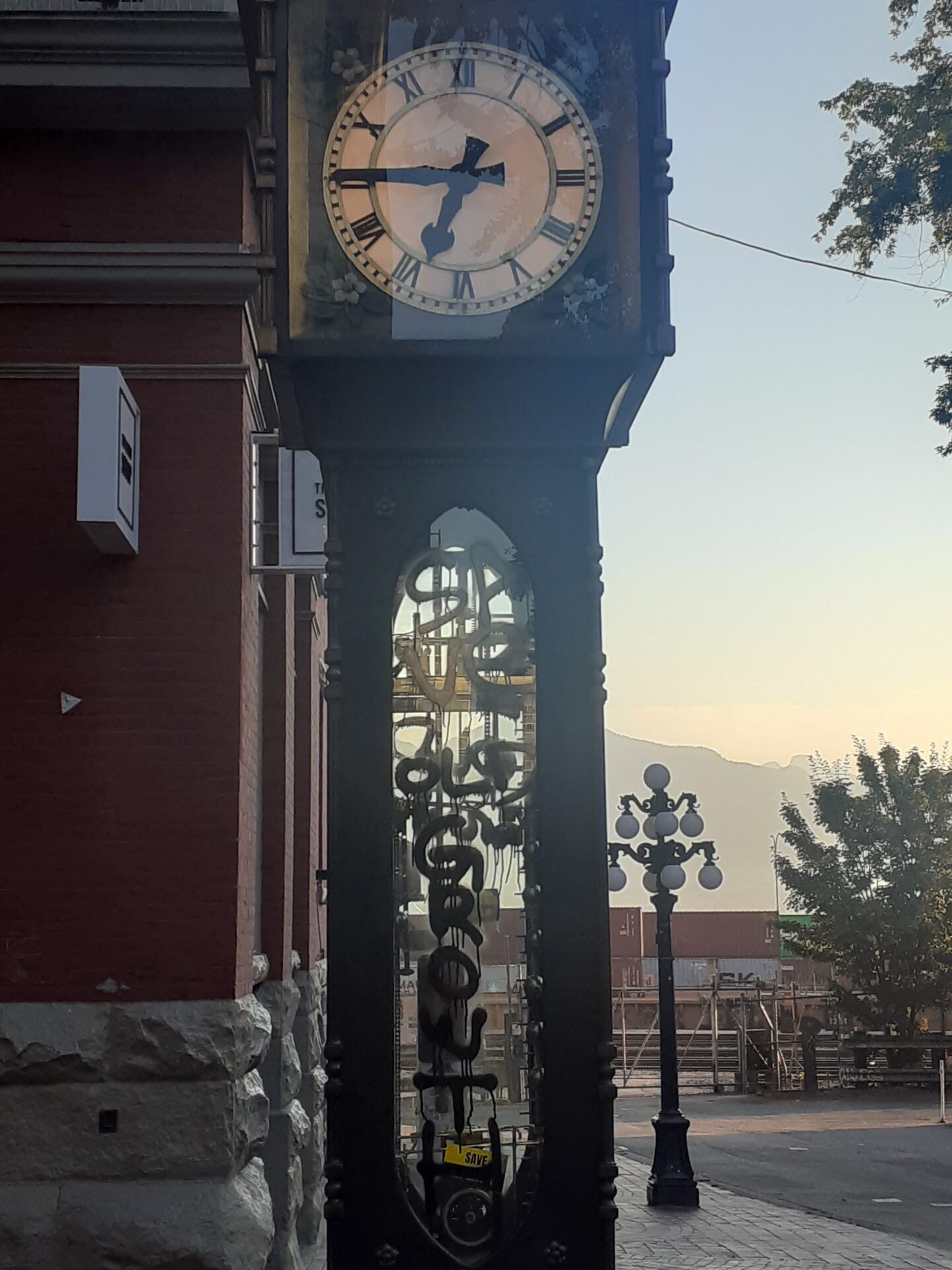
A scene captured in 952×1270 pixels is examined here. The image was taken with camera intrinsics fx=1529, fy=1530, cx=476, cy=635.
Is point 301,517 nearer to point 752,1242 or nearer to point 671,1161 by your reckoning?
point 752,1242

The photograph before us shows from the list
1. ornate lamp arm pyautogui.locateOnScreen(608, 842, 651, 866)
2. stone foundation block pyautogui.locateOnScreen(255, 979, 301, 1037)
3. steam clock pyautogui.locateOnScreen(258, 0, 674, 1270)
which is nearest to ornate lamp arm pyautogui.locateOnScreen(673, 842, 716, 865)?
ornate lamp arm pyautogui.locateOnScreen(608, 842, 651, 866)

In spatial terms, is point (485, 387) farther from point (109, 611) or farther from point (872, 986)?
point (872, 986)

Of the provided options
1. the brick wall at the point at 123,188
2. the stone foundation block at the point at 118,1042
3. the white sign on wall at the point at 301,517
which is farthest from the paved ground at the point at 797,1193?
the brick wall at the point at 123,188

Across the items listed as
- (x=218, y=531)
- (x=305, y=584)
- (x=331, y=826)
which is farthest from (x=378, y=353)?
(x=305, y=584)

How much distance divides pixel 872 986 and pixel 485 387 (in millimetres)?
31976

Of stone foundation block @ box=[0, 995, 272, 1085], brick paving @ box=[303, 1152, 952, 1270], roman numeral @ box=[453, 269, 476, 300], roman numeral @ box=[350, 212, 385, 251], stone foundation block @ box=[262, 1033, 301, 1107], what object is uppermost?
roman numeral @ box=[350, 212, 385, 251]

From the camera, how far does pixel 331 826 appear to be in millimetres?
3227

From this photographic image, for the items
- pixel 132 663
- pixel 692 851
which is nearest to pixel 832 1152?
pixel 692 851

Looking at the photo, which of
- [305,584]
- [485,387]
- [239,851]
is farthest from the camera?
[305,584]

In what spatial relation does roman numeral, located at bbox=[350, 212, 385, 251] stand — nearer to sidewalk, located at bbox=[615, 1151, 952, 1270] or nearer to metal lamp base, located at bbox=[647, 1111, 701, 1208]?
sidewalk, located at bbox=[615, 1151, 952, 1270]

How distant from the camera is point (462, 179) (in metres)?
3.41

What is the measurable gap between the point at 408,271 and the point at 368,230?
0.40ft

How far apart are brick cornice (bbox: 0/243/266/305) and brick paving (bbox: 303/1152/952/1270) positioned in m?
6.42

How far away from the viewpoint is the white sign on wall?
7.79 metres
